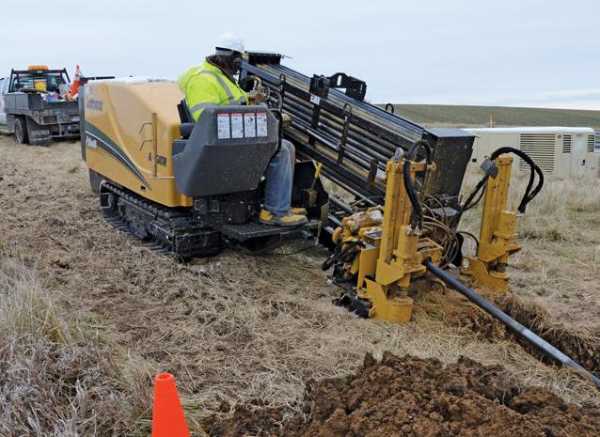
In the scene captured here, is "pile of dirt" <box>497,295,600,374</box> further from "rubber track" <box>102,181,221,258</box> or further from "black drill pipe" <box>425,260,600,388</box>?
"rubber track" <box>102,181,221,258</box>

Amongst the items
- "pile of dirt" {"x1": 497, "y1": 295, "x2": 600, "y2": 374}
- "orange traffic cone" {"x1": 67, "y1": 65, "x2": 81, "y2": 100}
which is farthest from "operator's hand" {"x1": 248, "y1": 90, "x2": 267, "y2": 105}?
"orange traffic cone" {"x1": 67, "y1": 65, "x2": 81, "y2": 100}

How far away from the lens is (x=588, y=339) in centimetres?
466

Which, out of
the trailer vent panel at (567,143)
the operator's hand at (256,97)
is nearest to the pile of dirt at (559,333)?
the operator's hand at (256,97)

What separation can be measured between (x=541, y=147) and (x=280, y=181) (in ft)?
25.1

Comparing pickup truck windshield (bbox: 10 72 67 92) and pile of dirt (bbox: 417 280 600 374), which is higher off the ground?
pickup truck windshield (bbox: 10 72 67 92)

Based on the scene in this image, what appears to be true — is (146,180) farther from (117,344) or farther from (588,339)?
(588,339)

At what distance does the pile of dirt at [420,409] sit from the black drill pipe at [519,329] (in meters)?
0.48

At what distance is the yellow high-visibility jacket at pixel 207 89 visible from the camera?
18.4 ft

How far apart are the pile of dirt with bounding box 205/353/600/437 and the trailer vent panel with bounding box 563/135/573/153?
30.3 ft

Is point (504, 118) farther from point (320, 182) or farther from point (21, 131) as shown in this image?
point (320, 182)

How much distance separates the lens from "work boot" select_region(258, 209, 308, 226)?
19.7ft

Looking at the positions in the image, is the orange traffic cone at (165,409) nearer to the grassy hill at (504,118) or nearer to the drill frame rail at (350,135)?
the drill frame rail at (350,135)

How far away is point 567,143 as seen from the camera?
1194cm

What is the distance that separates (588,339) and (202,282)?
3.17 meters
